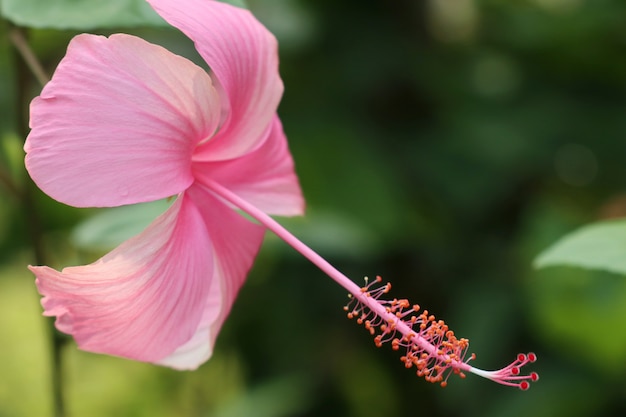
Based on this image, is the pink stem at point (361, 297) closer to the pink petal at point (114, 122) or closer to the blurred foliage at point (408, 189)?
the pink petal at point (114, 122)

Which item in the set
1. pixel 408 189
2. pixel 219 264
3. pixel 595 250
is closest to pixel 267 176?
pixel 219 264

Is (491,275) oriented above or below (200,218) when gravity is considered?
below

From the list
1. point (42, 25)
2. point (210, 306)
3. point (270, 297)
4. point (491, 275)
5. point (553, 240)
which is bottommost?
point (270, 297)

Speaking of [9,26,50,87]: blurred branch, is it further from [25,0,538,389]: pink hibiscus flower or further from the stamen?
the stamen

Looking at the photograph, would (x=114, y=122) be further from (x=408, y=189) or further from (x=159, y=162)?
(x=408, y=189)

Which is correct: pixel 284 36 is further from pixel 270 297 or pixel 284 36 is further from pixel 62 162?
pixel 62 162

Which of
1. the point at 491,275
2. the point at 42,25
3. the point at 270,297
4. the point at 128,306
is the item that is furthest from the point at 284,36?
the point at 128,306

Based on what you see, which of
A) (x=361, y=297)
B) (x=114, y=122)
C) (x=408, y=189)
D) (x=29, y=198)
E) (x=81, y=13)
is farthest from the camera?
(x=408, y=189)
